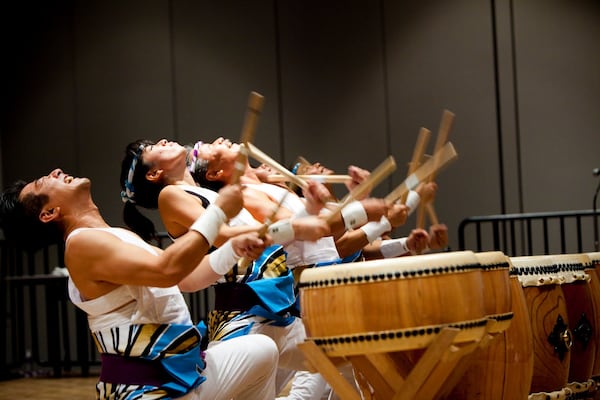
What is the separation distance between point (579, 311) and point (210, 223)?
4.95 feet

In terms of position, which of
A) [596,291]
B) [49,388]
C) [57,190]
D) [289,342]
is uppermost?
[57,190]

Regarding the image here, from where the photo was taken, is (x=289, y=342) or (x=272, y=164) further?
(x=289, y=342)

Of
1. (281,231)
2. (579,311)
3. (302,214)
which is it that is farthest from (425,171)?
(579,311)

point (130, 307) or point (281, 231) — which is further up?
point (281, 231)

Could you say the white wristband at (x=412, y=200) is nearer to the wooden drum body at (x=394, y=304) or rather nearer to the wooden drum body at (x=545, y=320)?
the wooden drum body at (x=545, y=320)

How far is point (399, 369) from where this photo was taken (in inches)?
90.0

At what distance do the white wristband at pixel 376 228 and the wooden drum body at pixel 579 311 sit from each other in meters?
0.65

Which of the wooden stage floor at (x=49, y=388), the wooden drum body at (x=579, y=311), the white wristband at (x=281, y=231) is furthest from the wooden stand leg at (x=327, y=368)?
the wooden stage floor at (x=49, y=388)

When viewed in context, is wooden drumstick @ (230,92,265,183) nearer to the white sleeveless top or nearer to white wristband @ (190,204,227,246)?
white wristband @ (190,204,227,246)

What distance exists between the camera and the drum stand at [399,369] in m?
2.07

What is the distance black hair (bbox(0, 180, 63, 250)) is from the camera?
8.11 feet

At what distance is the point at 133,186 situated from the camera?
9.64 ft

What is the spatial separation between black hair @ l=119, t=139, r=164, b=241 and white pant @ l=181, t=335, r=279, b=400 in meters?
0.60

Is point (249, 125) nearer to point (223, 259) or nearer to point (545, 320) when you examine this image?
point (223, 259)
